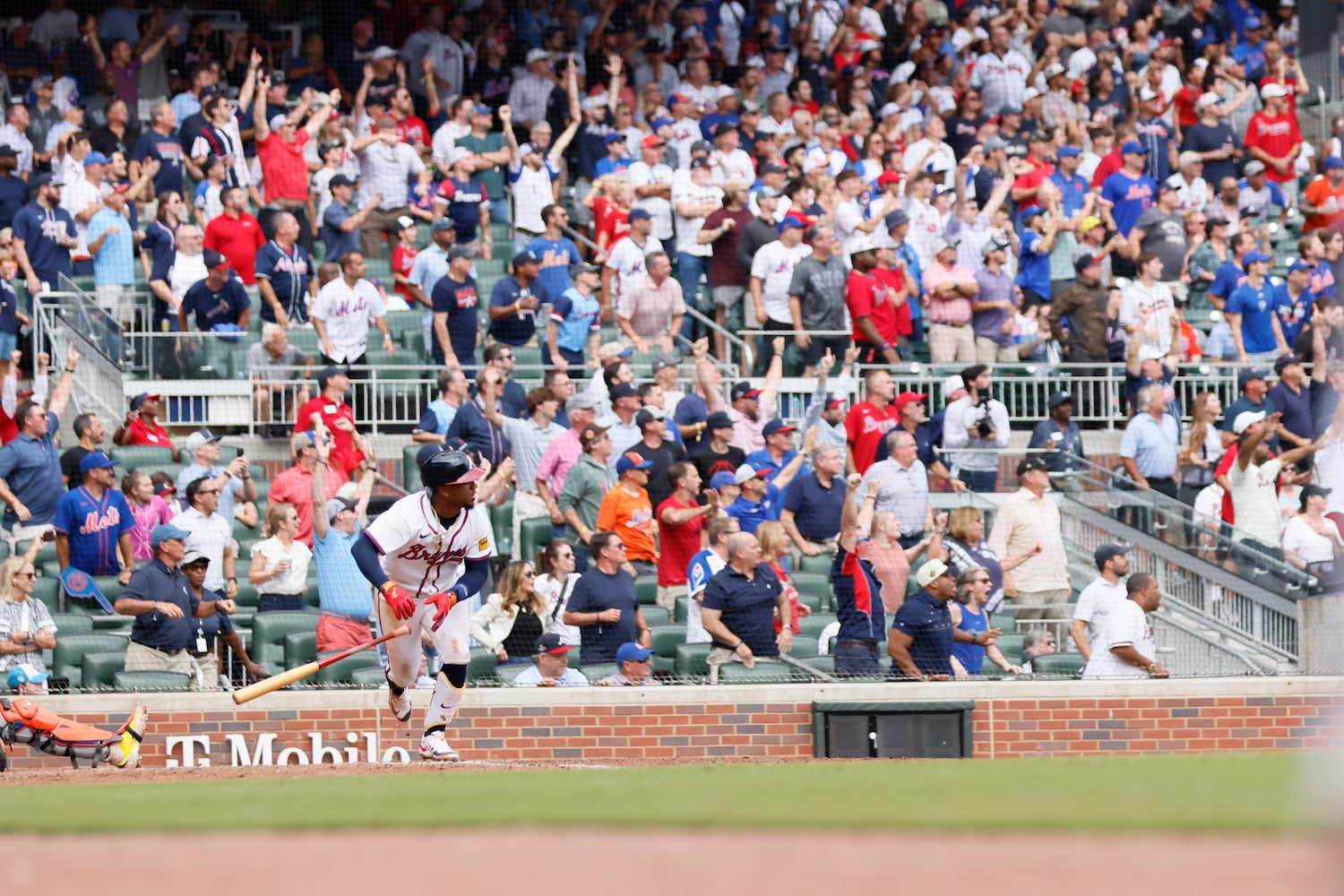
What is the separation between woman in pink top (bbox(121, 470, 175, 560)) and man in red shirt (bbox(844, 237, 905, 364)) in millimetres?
5932

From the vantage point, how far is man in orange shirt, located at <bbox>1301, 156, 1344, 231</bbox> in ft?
61.1

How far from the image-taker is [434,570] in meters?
9.48

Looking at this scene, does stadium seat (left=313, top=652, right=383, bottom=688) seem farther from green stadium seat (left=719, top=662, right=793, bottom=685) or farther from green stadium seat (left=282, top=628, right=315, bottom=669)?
green stadium seat (left=719, top=662, right=793, bottom=685)

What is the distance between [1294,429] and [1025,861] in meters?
10.6

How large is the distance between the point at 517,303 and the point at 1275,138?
9.18 m

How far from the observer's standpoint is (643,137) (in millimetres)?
16719

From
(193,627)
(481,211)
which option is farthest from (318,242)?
(193,627)

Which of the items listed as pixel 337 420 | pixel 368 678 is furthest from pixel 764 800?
pixel 337 420

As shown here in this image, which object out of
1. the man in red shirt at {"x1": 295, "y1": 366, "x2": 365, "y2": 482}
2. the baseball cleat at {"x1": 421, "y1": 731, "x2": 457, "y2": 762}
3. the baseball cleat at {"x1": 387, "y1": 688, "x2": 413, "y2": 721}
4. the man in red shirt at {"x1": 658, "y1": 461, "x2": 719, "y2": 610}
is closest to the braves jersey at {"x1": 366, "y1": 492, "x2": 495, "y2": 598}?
the baseball cleat at {"x1": 387, "y1": 688, "x2": 413, "y2": 721}

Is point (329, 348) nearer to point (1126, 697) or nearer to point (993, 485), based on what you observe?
point (993, 485)

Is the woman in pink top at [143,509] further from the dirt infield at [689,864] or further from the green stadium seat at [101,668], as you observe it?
the dirt infield at [689,864]

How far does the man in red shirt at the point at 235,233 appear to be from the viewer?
569 inches

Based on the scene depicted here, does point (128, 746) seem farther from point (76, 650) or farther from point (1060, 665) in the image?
point (1060, 665)

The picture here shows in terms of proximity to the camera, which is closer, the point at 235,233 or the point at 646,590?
the point at 646,590
